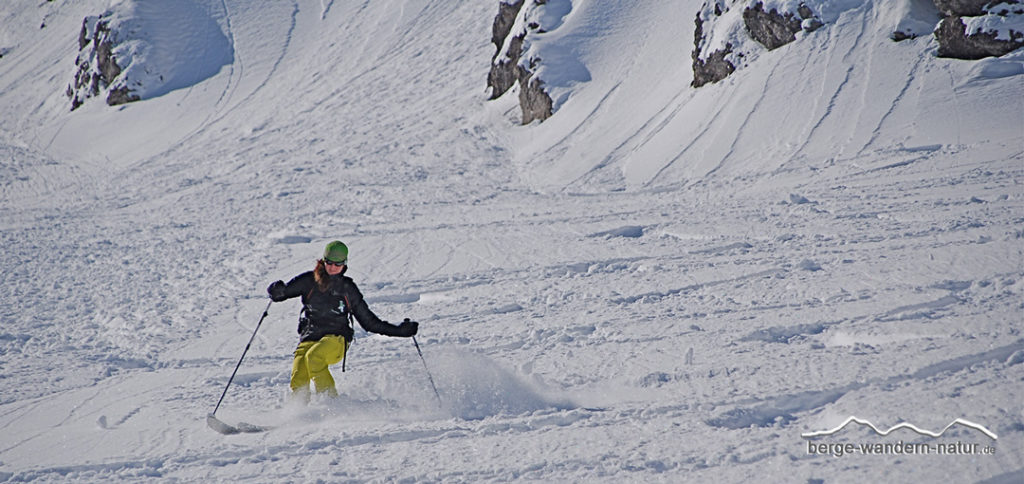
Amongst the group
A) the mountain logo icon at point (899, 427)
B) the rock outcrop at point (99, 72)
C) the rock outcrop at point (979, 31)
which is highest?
the rock outcrop at point (99, 72)

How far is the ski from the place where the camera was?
4418mm

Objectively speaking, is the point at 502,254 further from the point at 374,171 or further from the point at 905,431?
the point at 374,171

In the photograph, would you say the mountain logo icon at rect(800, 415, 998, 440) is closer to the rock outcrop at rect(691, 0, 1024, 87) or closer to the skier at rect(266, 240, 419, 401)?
the skier at rect(266, 240, 419, 401)

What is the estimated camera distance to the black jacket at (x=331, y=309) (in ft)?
16.7

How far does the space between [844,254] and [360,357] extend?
4.84m

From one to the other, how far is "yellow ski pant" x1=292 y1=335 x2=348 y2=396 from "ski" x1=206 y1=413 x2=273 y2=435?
0.47 meters

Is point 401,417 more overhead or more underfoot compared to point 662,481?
more overhead

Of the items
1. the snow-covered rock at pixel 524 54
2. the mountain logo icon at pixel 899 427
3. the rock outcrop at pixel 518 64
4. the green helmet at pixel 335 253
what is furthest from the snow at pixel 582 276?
the green helmet at pixel 335 253

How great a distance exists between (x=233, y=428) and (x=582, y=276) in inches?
168

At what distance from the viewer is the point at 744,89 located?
13477 mm

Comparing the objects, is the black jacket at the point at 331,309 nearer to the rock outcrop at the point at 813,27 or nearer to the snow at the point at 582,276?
the snow at the point at 582,276

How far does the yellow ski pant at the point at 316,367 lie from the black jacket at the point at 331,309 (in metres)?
0.12

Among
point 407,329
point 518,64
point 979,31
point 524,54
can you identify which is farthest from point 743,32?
point 407,329

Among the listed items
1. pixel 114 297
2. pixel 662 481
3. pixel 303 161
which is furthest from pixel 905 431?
pixel 303 161
